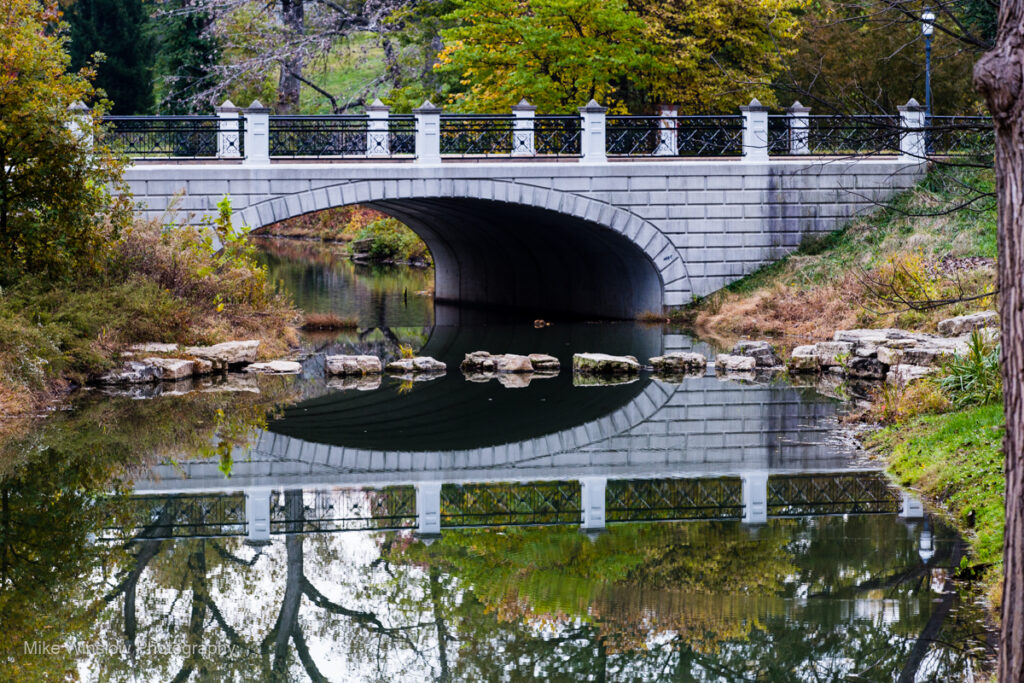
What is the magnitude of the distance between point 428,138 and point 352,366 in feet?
17.5

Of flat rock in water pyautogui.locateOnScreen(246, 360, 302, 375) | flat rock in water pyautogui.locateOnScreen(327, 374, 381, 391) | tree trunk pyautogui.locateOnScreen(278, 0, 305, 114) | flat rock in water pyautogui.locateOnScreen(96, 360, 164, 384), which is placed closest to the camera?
flat rock in water pyautogui.locateOnScreen(96, 360, 164, 384)

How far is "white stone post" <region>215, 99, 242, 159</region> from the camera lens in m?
20.0

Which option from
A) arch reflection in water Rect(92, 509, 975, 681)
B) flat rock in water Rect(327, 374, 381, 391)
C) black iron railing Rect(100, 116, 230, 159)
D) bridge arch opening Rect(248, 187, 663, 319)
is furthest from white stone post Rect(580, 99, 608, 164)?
arch reflection in water Rect(92, 509, 975, 681)

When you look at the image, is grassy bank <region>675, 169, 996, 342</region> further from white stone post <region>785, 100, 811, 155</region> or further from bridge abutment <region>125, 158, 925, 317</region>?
white stone post <region>785, 100, 811, 155</region>

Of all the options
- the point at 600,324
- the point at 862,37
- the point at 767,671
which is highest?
the point at 862,37

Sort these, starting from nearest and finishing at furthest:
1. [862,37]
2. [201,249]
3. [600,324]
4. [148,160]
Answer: [201,249] < [148,160] < [600,324] < [862,37]

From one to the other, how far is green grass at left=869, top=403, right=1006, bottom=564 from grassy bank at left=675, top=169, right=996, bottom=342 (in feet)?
21.5

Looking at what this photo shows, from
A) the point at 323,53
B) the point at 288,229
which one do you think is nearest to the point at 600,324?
the point at 323,53

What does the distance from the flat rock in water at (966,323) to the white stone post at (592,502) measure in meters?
6.66

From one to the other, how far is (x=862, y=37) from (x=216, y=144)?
1505cm

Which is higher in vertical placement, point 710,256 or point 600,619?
point 710,256

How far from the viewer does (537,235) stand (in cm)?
2547

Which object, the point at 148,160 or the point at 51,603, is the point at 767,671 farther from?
the point at 148,160

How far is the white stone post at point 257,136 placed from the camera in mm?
19875
